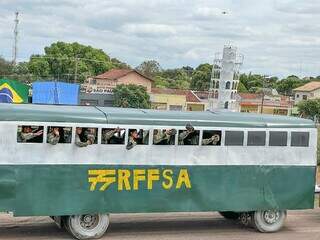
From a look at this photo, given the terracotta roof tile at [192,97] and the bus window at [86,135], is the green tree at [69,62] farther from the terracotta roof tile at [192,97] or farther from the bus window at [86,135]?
the bus window at [86,135]

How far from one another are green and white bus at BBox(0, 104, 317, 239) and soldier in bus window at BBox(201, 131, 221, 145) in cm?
2

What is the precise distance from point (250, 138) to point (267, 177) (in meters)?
0.98

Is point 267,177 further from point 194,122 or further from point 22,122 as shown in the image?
point 22,122

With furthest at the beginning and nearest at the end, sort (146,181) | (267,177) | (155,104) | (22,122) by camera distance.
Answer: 1. (155,104)
2. (267,177)
3. (146,181)
4. (22,122)

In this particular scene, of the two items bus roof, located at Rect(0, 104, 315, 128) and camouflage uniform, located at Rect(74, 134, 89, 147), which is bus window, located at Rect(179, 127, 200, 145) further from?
camouflage uniform, located at Rect(74, 134, 89, 147)

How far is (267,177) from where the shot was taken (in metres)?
13.3

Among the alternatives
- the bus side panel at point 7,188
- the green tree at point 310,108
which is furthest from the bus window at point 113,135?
the green tree at point 310,108

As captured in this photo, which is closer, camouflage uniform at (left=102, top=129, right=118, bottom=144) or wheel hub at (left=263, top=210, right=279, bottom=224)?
camouflage uniform at (left=102, top=129, right=118, bottom=144)

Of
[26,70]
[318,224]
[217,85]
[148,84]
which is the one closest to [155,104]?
[148,84]

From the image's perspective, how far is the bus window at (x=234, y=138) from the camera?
42.7ft

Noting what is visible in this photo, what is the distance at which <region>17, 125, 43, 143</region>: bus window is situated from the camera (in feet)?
37.6

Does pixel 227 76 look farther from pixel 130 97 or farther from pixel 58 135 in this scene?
pixel 58 135

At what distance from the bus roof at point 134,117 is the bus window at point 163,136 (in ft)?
0.49

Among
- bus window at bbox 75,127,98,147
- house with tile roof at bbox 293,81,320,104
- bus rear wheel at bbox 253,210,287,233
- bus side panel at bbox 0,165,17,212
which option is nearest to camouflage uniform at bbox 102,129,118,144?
bus window at bbox 75,127,98,147
